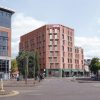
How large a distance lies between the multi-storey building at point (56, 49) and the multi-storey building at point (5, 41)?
54.3 metres

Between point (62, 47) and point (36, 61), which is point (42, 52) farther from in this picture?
point (36, 61)

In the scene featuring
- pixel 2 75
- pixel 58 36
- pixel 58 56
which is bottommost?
pixel 2 75

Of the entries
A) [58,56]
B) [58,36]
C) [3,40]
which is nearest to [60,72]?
[58,56]

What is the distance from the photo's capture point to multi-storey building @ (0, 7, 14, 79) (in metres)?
96.9

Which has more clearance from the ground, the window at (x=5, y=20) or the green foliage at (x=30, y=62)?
the window at (x=5, y=20)

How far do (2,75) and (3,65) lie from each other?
3379mm

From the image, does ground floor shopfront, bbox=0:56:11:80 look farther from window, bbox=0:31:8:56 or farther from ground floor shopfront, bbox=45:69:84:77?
ground floor shopfront, bbox=45:69:84:77

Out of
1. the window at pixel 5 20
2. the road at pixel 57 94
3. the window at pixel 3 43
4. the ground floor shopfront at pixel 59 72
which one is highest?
the window at pixel 5 20

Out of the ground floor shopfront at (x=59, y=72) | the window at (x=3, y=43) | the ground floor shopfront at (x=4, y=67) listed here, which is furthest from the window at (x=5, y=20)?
the ground floor shopfront at (x=59, y=72)

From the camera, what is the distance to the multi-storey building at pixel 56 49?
154 metres

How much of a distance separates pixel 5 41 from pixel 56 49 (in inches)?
2276

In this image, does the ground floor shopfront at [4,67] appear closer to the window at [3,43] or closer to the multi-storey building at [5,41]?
the multi-storey building at [5,41]

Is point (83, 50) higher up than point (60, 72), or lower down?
higher up

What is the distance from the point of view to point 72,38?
16475 cm
